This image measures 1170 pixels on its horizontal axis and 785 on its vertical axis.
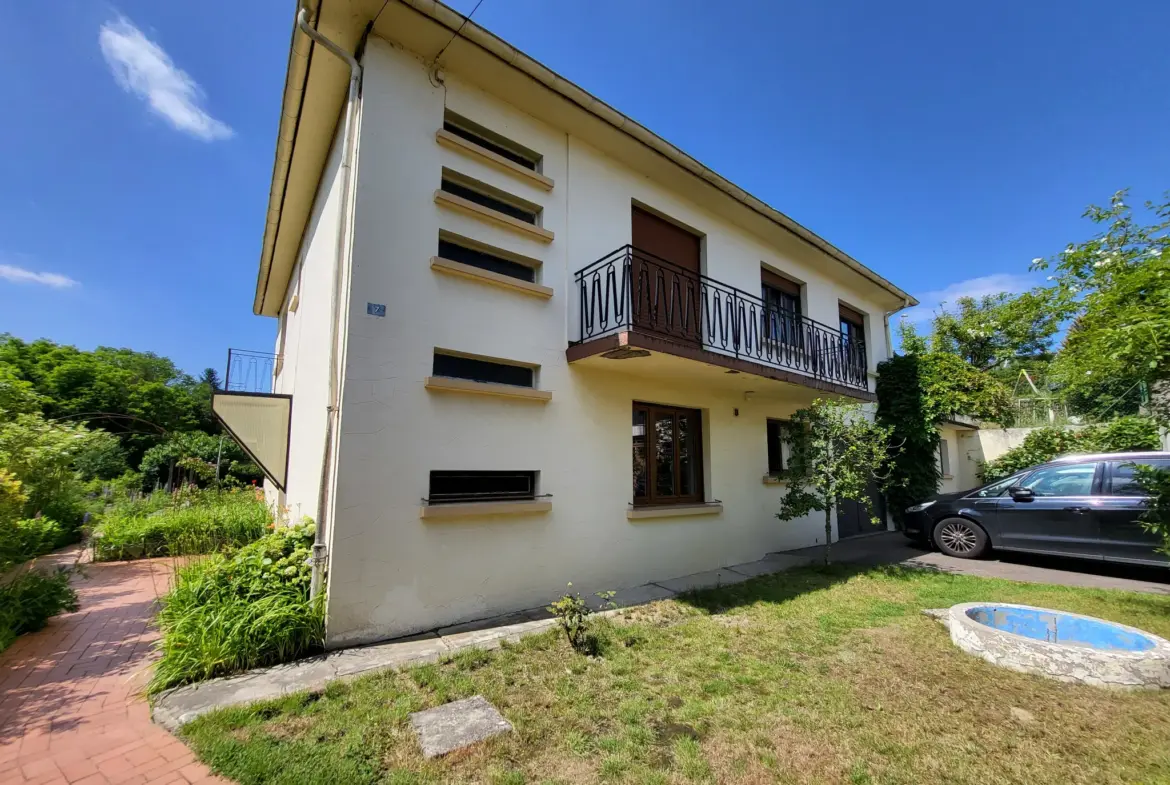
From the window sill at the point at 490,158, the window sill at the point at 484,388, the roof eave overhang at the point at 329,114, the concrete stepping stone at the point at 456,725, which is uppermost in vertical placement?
the roof eave overhang at the point at 329,114

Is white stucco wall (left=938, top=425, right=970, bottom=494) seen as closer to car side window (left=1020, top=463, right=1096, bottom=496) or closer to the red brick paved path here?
car side window (left=1020, top=463, right=1096, bottom=496)

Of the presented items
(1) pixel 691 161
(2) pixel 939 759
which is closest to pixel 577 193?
(1) pixel 691 161

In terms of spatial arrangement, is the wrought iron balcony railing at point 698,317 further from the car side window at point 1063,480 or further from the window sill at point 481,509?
the car side window at point 1063,480

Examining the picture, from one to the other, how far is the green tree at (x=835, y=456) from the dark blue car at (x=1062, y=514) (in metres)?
2.52

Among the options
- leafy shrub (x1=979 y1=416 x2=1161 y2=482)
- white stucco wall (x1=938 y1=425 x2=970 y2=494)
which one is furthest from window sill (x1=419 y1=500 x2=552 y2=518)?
white stucco wall (x1=938 y1=425 x2=970 y2=494)

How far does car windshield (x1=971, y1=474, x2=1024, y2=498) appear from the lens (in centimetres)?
775

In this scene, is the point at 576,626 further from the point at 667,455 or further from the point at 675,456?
the point at 675,456

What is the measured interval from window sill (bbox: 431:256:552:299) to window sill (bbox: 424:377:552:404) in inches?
44.6

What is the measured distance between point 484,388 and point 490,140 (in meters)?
3.21

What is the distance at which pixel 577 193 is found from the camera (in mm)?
6367

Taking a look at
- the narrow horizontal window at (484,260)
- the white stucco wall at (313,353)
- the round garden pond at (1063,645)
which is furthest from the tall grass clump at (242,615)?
the round garden pond at (1063,645)

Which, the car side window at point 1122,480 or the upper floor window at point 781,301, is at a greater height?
the upper floor window at point 781,301

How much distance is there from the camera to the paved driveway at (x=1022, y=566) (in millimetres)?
6395

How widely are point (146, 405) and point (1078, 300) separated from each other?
3896cm
